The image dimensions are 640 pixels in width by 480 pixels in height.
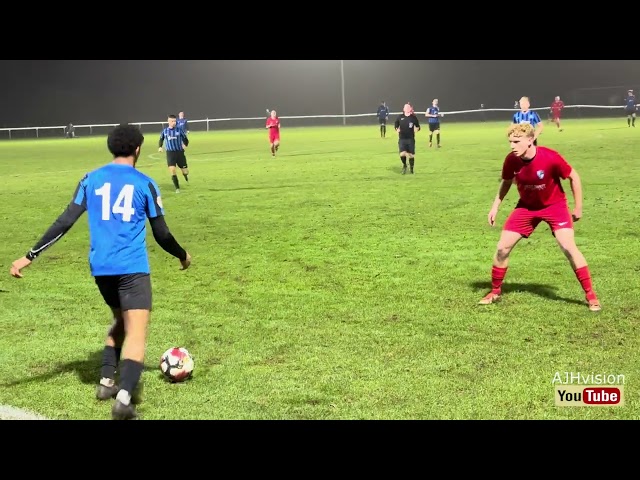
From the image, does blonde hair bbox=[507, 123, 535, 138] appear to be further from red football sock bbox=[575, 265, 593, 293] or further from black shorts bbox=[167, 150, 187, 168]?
black shorts bbox=[167, 150, 187, 168]

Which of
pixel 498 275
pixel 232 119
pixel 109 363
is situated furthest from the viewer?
pixel 232 119

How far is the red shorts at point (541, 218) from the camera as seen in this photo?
23.6 feet

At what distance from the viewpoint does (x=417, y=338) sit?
6477mm

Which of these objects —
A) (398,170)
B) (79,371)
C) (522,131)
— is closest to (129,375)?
(79,371)

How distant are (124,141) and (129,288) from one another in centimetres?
101

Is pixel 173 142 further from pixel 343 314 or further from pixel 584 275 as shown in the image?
pixel 584 275

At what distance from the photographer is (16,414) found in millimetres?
4902

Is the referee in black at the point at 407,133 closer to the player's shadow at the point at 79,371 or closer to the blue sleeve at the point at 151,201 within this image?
the player's shadow at the point at 79,371

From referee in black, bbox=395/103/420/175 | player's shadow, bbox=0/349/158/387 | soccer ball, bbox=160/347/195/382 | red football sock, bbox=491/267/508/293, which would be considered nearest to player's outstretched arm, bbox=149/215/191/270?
soccer ball, bbox=160/347/195/382

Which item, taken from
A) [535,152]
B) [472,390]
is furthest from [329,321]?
[535,152]

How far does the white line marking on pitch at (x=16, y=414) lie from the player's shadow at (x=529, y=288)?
5.04 metres

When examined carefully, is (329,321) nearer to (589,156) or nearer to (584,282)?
(584,282)

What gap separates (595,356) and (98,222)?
4.08 m

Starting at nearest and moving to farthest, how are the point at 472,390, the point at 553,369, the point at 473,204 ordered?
the point at 472,390
the point at 553,369
the point at 473,204
